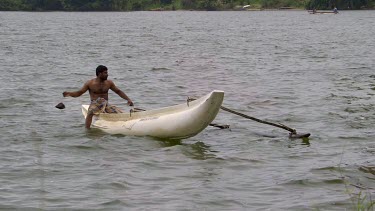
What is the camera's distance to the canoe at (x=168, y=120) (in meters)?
13.5

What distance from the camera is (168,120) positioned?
1437 centimetres

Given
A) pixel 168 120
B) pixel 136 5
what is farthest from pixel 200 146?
pixel 136 5

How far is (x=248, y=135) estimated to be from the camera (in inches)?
632

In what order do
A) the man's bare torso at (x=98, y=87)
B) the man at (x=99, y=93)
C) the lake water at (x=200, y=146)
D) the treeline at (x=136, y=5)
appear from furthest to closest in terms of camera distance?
1. the treeline at (x=136, y=5)
2. the man's bare torso at (x=98, y=87)
3. the man at (x=99, y=93)
4. the lake water at (x=200, y=146)

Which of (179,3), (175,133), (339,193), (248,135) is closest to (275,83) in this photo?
(248,135)

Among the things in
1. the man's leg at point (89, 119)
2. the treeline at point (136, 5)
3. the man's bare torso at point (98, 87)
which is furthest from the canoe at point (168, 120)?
the treeline at point (136, 5)

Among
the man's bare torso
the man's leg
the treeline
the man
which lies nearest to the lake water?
the man's leg

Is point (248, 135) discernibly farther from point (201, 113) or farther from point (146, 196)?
point (146, 196)

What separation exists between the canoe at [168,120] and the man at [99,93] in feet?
0.50

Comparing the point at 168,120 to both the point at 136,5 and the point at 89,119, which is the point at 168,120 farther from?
the point at 136,5

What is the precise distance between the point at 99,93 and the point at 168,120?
197 cm

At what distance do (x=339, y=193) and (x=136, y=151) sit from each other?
4538mm

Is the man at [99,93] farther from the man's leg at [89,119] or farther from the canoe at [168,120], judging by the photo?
the canoe at [168,120]

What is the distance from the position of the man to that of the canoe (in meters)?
0.15
